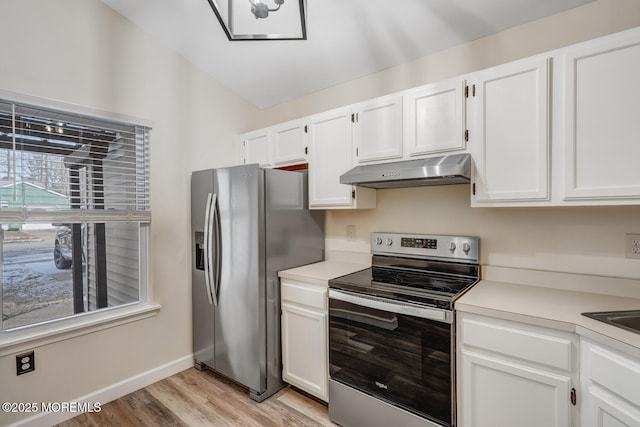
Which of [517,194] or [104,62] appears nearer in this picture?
[517,194]

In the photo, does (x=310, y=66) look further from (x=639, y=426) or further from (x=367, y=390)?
(x=639, y=426)

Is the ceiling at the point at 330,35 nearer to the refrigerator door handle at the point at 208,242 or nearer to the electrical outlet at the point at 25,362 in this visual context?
the refrigerator door handle at the point at 208,242

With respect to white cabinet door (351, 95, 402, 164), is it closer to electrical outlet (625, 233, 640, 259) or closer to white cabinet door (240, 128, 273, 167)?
white cabinet door (240, 128, 273, 167)

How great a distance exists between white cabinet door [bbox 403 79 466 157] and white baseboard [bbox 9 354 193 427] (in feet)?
8.23

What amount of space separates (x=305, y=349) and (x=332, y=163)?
Answer: 138 centimetres

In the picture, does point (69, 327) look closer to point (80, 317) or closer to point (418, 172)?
point (80, 317)

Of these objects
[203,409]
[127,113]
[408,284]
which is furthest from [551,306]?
[127,113]

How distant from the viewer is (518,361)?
139cm

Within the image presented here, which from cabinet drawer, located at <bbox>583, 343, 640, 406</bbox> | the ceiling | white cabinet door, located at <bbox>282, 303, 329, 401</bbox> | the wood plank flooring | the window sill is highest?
the ceiling

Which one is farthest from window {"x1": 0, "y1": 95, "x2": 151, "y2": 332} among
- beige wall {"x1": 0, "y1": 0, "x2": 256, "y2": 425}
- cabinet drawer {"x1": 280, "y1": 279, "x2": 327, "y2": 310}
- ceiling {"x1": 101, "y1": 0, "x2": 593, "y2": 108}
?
cabinet drawer {"x1": 280, "y1": 279, "x2": 327, "y2": 310}

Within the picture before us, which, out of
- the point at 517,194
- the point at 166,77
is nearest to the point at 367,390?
the point at 517,194

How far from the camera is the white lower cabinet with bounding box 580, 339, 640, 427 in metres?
1.10

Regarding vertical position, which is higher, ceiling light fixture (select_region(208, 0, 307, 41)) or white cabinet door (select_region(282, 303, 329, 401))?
ceiling light fixture (select_region(208, 0, 307, 41))

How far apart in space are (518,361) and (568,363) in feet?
0.59
